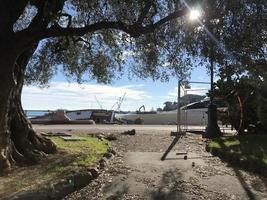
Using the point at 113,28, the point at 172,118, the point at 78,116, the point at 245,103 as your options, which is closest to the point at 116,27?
the point at 113,28

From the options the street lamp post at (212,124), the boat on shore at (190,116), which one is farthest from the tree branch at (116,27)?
the boat on shore at (190,116)

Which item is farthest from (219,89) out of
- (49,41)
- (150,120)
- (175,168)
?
(150,120)

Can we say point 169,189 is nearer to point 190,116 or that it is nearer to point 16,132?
point 16,132

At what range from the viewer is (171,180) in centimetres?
1012

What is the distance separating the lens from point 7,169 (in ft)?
34.8

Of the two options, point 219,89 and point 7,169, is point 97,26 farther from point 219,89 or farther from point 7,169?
point 219,89

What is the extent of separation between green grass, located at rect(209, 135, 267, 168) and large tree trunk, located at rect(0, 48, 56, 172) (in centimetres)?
473

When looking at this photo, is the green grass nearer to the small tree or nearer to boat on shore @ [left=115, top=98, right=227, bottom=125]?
the small tree

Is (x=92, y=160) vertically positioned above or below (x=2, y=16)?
below

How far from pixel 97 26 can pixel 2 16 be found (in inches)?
82.7

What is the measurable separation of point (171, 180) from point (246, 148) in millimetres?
4407

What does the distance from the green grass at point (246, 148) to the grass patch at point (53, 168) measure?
335cm

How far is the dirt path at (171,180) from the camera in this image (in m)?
8.92

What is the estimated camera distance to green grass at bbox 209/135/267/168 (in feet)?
38.5
